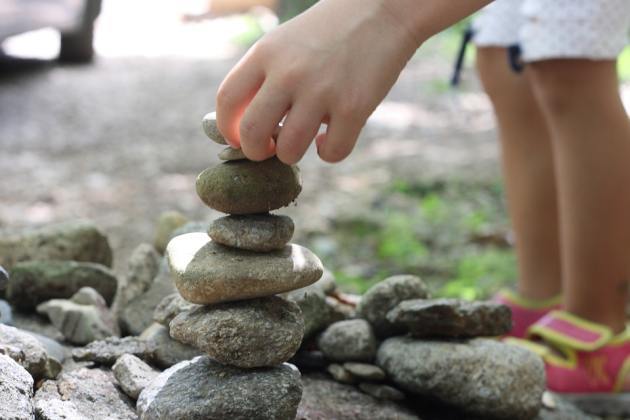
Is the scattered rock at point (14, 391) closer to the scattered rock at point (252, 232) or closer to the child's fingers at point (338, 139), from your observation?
the scattered rock at point (252, 232)

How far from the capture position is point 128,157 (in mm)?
5684

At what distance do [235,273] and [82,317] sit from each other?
0.77m

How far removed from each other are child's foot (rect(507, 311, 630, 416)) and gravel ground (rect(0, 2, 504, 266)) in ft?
6.41

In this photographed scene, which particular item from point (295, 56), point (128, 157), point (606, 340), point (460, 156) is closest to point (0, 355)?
point (295, 56)

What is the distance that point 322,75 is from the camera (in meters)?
1.56

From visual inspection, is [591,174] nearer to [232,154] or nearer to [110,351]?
[232,154]

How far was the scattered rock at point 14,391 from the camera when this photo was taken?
1637 mm

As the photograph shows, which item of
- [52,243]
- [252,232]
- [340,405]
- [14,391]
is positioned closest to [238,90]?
[252,232]

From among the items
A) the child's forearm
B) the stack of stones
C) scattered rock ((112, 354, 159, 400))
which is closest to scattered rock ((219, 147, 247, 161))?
the stack of stones

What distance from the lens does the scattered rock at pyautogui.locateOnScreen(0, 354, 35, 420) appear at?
1.64 meters

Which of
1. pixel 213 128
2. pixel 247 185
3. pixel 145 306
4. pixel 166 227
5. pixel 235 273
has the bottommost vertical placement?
pixel 145 306

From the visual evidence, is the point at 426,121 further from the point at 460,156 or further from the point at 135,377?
the point at 135,377

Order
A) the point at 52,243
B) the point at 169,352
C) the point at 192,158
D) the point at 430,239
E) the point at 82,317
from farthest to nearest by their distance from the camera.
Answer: the point at 192,158 → the point at 430,239 → the point at 52,243 → the point at 82,317 → the point at 169,352

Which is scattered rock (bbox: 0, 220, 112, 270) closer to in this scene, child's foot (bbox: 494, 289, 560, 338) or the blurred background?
the blurred background
